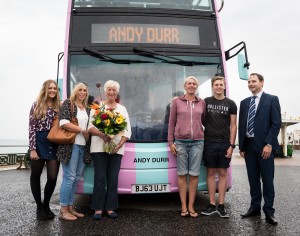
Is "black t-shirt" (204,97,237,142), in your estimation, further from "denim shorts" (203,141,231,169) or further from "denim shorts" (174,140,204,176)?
"denim shorts" (174,140,204,176)

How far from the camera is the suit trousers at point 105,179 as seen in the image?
4.89 meters

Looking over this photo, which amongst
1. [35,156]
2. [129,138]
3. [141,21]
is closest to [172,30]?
[141,21]

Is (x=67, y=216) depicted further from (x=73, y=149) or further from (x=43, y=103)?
(x=43, y=103)

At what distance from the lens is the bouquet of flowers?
468 centimetres

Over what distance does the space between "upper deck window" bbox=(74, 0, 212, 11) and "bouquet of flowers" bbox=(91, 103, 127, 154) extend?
210 centimetres

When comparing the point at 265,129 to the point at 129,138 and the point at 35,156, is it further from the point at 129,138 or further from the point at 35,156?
the point at 35,156

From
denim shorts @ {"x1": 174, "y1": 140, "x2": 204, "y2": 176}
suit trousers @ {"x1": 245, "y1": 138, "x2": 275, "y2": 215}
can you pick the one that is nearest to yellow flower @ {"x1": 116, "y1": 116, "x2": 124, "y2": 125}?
denim shorts @ {"x1": 174, "y1": 140, "x2": 204, "y2": 176}

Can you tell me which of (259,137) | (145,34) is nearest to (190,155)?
(259,137)

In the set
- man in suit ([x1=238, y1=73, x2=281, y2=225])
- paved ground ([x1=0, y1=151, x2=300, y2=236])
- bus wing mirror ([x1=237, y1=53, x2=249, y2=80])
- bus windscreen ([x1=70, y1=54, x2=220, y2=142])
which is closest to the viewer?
paved ground ([x1=0, y1=151, x2=300, y2=236])

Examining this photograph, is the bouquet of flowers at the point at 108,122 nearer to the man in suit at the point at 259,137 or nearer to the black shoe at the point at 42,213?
the black shoe at the point at 42,213

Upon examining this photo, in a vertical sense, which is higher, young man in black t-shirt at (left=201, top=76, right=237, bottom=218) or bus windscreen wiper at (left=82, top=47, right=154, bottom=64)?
bus windscreen wiper at (left=82, top=47, right=154, bottom=64)

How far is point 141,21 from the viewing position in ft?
19.1

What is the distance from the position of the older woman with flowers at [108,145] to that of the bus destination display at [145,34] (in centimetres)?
117

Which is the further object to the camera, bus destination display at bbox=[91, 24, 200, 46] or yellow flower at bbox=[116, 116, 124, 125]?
bus destination display at bbox=[91, 24, 200, 46]
